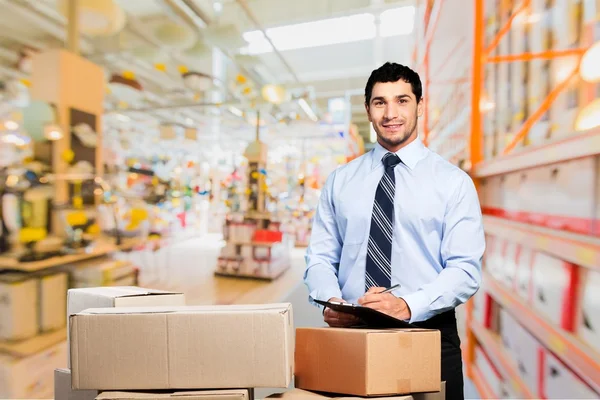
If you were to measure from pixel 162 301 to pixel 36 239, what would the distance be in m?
2.57

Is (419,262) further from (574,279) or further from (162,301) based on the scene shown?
(162,301)

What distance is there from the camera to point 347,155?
791 centimetres

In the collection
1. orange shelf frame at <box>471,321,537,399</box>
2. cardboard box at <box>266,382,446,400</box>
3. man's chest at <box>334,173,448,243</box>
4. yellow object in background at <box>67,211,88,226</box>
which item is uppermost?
man's chest at <box>334,173,448,243</box>

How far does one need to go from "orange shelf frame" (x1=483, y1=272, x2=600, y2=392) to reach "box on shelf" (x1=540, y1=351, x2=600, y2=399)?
0.11ft

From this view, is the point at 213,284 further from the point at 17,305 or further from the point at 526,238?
the point at 526,238

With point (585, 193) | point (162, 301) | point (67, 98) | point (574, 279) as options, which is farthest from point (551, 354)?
point (67, 98)

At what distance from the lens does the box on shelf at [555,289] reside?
56.6 inches

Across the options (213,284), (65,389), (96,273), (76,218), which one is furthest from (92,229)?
(65,389)

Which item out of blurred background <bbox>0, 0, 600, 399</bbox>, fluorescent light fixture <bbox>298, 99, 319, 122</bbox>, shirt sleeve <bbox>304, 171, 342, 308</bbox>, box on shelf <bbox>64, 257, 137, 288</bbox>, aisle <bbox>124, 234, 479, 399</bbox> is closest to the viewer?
shirt sleeve <bbox>304, 171, 342, 308</bbox>

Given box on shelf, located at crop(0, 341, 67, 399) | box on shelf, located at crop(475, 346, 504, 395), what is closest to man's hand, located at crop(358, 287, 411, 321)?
box on shelf, located at crop(475, 346, 504, 395)

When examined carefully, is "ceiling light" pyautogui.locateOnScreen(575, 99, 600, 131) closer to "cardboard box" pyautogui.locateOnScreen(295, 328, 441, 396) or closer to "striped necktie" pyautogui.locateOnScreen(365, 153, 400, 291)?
"striped necktie" pyautogui.locateOnScreen(365, 153, 400, 291)

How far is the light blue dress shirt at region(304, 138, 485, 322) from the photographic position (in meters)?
1.16

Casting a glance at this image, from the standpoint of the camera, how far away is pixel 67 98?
329 centimetres

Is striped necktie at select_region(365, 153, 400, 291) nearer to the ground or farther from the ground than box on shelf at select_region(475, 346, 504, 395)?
farther from the ground
